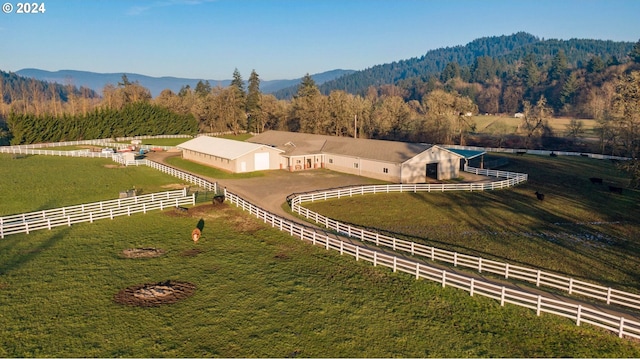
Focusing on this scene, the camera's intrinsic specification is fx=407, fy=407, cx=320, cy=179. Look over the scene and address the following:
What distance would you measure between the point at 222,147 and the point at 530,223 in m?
39.7

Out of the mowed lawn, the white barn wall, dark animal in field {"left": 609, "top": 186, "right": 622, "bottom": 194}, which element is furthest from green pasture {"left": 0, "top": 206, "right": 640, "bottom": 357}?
dark animal in field {"left": 609, "top": 186, "right": 622, "bottom": 194}

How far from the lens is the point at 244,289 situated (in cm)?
1741

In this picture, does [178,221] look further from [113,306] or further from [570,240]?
[570,240]

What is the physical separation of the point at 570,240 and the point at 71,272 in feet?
92.6

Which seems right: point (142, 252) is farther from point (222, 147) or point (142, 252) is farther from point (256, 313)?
point (222, 147)

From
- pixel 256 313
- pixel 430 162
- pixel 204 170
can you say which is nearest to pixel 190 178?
pixel 204 170

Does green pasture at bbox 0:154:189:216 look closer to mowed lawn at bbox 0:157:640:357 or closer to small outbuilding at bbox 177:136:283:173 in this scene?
small outbuilding at bbox 177:136:283:173

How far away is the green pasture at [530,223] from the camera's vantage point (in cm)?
2206

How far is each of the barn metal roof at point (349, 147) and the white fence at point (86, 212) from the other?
20.7 m

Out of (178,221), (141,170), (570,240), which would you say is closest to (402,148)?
(570,240)

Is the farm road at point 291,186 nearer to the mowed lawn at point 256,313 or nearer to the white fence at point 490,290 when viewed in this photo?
the white fence at point 490,290

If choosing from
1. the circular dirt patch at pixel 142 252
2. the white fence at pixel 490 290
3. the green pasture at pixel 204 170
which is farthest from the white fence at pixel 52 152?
the white fence at pixel 490 290

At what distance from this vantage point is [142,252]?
2206 centimetres

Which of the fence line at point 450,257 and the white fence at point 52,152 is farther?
the white fence at point 52,152
